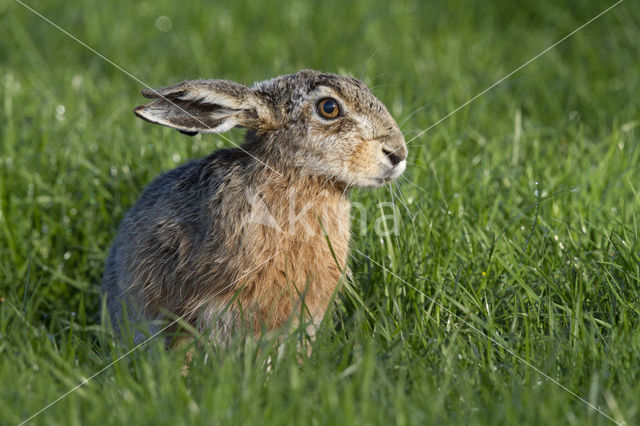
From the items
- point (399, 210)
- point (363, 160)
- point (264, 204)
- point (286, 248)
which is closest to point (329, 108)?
point (363, 160)

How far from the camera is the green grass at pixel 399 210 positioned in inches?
108

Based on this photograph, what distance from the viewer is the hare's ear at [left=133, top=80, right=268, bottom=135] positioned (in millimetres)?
3281

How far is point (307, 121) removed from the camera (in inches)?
136

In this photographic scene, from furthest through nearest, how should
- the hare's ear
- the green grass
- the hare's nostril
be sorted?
the hare's nostril, the hare's ear, the green grass

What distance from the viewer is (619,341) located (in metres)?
3.04

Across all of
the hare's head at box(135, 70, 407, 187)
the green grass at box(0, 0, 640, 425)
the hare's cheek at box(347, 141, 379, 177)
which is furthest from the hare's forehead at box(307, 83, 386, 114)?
the green grass at box(0, 0, 640, 425)

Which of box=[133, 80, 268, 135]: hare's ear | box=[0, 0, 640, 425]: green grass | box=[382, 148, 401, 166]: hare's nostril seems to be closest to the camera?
box=[0, 0, 640, 425]: green grass

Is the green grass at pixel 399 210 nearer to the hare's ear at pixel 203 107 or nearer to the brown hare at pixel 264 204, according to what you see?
the brown hare at pixel 264 204

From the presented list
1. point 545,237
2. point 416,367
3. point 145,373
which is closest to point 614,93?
point 545,237

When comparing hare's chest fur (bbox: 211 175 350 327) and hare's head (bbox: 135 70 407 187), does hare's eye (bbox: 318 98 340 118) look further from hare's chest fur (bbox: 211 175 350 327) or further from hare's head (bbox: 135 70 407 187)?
hare's chest fur (bbox: 211 175 350 327)

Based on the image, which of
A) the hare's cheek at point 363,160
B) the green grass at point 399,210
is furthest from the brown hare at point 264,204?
the green grass at point 399,210

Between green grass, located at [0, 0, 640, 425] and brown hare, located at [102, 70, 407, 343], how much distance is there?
26 centimetres

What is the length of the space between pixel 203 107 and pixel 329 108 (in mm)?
507

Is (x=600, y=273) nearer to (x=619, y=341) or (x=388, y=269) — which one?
(x=619, y=341)
